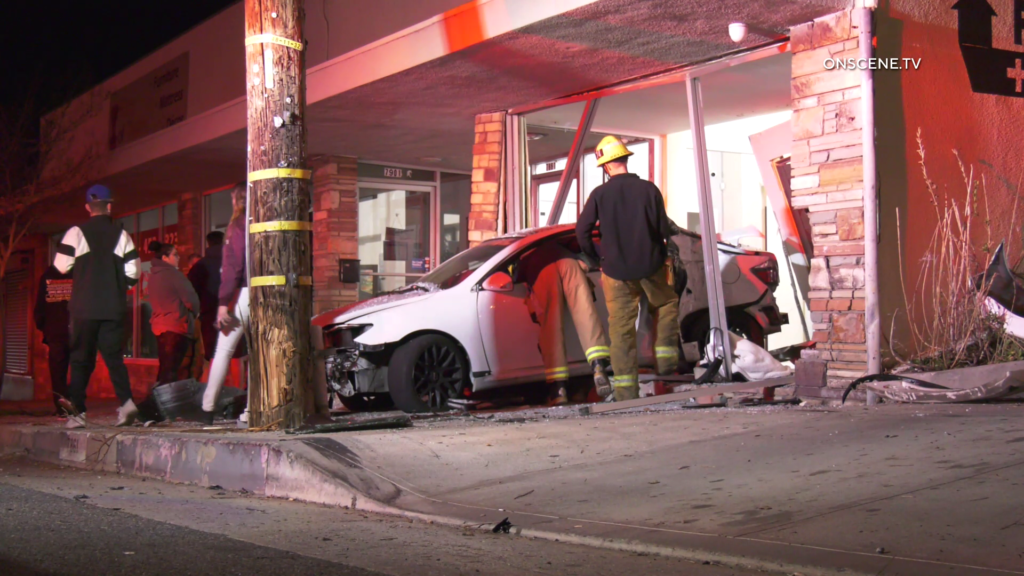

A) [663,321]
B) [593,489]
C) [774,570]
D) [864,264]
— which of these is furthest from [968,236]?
[774,570]

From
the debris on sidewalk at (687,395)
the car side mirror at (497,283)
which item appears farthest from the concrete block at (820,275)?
the car side mirror at (497,283)

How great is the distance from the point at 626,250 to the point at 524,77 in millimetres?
3096

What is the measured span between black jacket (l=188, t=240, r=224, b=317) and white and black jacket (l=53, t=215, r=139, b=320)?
61.1 inches

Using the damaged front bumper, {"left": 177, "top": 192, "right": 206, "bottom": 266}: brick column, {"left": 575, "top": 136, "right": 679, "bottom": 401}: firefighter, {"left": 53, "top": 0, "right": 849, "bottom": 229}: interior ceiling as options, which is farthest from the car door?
{"left": 177, "top": 192, "right": 206, "bottom": 266}: brick column

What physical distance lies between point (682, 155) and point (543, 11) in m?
5.58

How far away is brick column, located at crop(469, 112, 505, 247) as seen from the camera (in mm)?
11484

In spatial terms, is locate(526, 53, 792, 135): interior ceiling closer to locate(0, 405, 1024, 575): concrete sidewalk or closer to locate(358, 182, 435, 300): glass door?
locate(358, 182, 435, 300): glass door

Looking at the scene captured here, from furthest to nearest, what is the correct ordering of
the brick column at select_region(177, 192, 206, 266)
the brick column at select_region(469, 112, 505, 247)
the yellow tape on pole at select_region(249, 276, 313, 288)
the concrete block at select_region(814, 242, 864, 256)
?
the brick column at select_region(177, 192, 206, 266)
the brick column at select_region(469, 112, 505, 247)
the concrete block at select_region(814, 242, 864, 256)
the yellow tape on pole at select_region(249, 276, 313, 288)

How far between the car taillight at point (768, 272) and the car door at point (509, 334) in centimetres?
240

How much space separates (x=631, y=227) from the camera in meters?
7.65

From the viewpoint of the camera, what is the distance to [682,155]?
1339 cm

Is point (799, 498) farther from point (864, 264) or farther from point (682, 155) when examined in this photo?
point (682, 155)

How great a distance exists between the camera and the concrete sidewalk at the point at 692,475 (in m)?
3.63

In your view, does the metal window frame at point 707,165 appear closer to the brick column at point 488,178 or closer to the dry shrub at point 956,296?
the dry shrub at point 956,296
